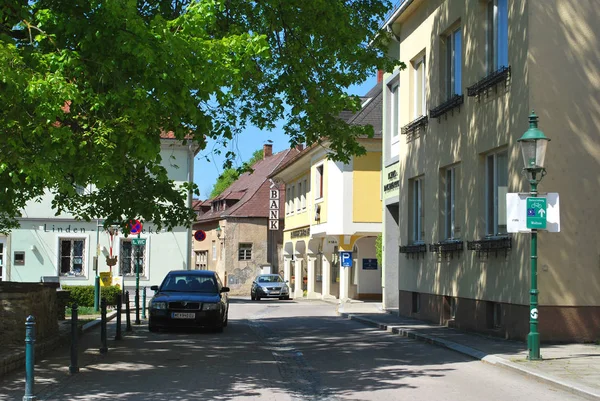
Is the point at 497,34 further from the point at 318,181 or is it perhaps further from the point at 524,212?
the point at 318,181

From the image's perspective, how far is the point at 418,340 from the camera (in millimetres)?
17469

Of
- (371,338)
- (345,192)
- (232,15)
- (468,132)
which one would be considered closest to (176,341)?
(371,338)

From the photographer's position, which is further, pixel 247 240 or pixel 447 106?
pixel 247 240

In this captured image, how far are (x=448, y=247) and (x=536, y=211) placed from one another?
281 inches

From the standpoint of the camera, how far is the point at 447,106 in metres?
20.0

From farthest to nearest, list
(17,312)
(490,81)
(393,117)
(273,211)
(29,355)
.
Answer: (273,211) → (393,117) → (490,81) → (17,312) → (29,355)

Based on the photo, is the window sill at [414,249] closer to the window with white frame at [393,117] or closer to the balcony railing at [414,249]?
the balcony railing at [414,249]

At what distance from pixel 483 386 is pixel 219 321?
10063mm

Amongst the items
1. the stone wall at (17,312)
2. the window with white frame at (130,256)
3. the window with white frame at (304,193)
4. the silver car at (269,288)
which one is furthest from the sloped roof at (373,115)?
the stone wall at (17,312)

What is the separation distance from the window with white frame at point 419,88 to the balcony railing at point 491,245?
19.8 ft

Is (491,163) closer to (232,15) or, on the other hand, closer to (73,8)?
(232,15)

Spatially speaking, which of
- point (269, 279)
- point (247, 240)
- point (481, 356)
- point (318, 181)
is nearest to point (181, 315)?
point (481, 356)

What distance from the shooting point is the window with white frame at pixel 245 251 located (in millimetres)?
62281

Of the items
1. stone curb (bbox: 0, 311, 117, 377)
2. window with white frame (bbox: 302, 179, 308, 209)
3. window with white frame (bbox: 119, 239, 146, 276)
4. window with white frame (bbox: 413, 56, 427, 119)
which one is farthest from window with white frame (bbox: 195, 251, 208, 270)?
stone curb (bbox: 0, 311, 117, 377)
